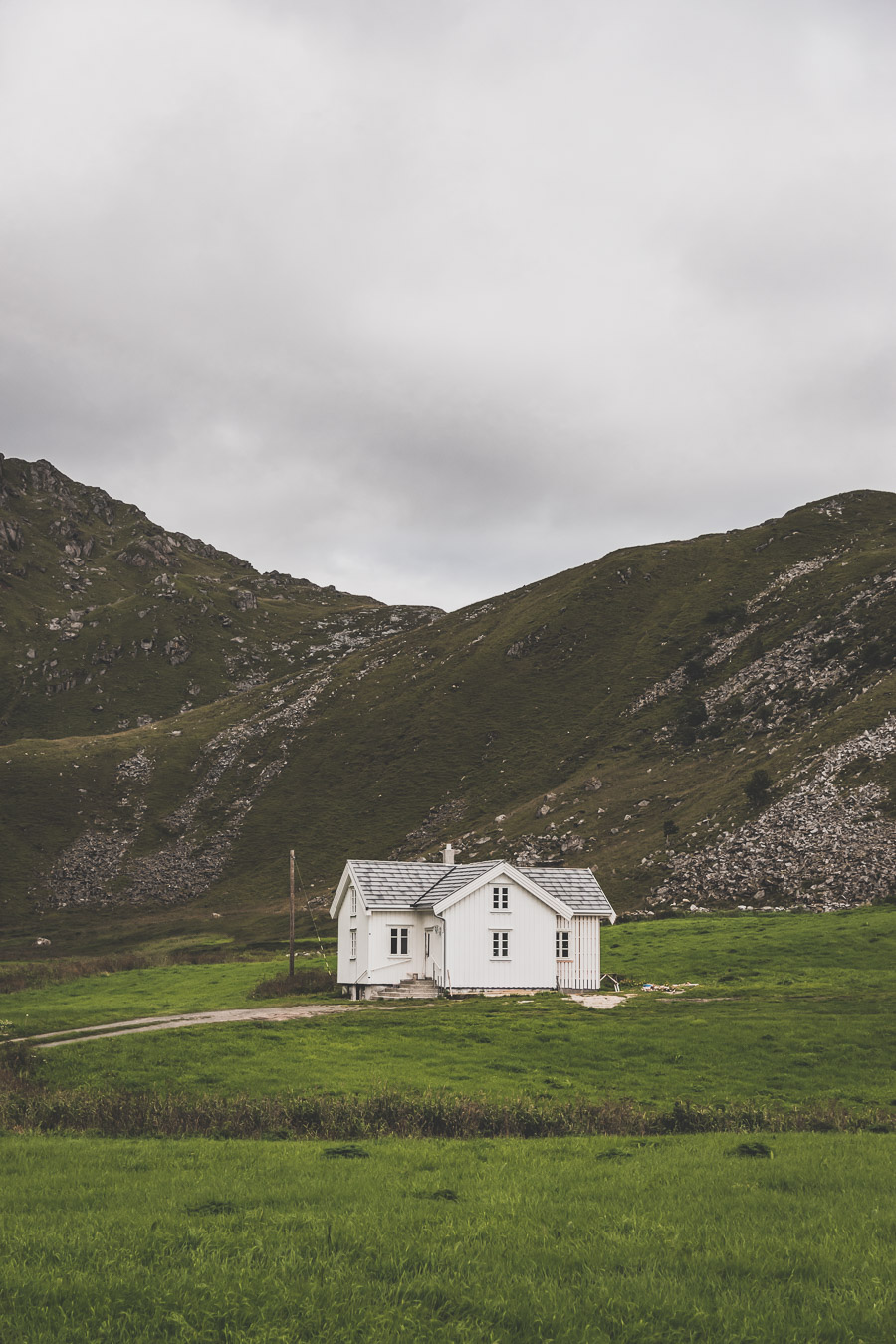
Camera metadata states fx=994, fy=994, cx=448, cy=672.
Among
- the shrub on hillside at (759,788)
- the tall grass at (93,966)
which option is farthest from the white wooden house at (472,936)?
the shrub on hillside at (759,788)

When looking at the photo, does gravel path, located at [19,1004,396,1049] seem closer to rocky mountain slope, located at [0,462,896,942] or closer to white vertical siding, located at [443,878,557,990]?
white vertical siding, located at [443,878,557,990]

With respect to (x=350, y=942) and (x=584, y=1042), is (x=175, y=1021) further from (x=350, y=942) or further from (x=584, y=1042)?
(x=584, y=1042)

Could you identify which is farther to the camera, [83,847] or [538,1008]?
[83,847]

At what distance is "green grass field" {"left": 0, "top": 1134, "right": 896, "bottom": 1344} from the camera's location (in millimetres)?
9500

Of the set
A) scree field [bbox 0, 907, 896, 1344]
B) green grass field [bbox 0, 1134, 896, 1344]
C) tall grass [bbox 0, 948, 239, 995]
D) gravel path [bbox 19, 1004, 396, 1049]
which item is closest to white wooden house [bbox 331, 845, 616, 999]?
gravel path [bbox 19, 1004, 396, 1049]

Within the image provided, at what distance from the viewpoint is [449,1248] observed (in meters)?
11.8

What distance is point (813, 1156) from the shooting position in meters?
18.2

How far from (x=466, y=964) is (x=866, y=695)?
2693 inches

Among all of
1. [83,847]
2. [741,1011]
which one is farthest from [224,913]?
[741,1011]

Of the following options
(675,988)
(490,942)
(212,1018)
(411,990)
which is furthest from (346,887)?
(675,988)

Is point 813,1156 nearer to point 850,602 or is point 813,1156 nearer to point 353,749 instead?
point 850,602

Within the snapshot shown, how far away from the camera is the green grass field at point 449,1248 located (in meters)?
9.50

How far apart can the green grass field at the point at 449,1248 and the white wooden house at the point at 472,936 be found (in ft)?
140

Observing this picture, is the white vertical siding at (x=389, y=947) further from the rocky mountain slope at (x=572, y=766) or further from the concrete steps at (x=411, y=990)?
the rocky mountain slope at (x=572, y=766)
